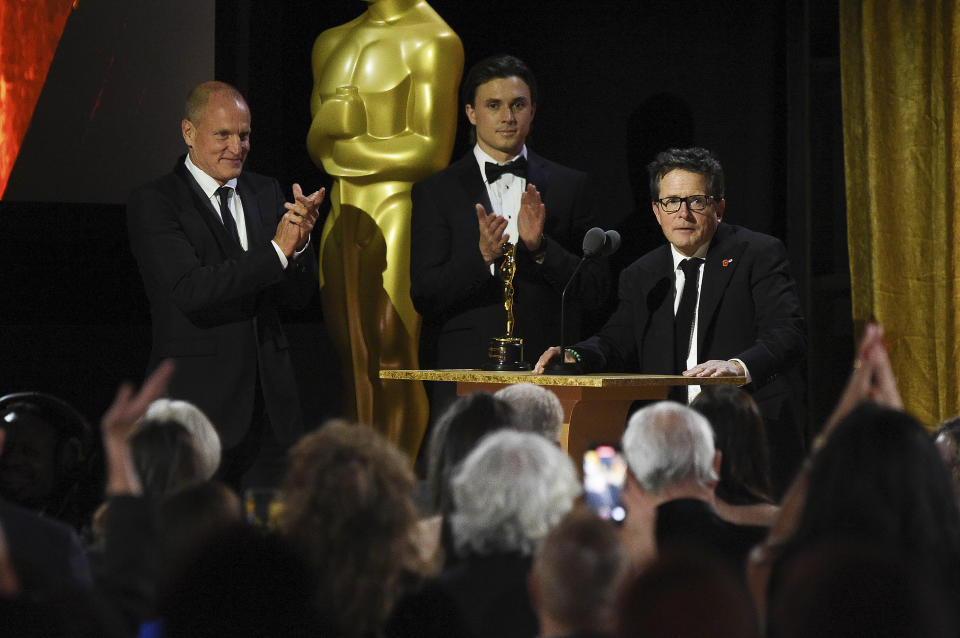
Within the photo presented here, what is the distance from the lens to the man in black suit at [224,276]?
12.0 feet

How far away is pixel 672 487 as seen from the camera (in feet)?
7.38

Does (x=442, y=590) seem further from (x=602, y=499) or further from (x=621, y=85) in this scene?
(x=621, y=85)

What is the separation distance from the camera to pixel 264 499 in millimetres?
3297

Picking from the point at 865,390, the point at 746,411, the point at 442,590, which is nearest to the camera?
the point at 442,590

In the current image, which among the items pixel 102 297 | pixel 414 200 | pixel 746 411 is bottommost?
pixel 746 411

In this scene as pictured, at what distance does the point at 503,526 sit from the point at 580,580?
345mm

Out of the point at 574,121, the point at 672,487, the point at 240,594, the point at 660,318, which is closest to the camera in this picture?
the point at 240,594

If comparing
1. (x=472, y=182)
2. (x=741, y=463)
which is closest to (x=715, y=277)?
(x=472, y=182)

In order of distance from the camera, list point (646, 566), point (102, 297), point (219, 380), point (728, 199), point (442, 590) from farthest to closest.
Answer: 1. point (728, 199)
2. point (102, 297)
3. point (219, 380)
4. point (442, 590)
5. point (646, 566)

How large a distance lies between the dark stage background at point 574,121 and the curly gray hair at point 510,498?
10.6 ft

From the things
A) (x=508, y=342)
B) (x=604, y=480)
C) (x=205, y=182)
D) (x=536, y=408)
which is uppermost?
(x=205, y=182)

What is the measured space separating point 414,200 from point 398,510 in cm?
285

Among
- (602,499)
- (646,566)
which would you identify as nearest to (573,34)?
(602,499)

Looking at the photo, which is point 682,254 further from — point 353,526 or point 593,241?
point 353,526
